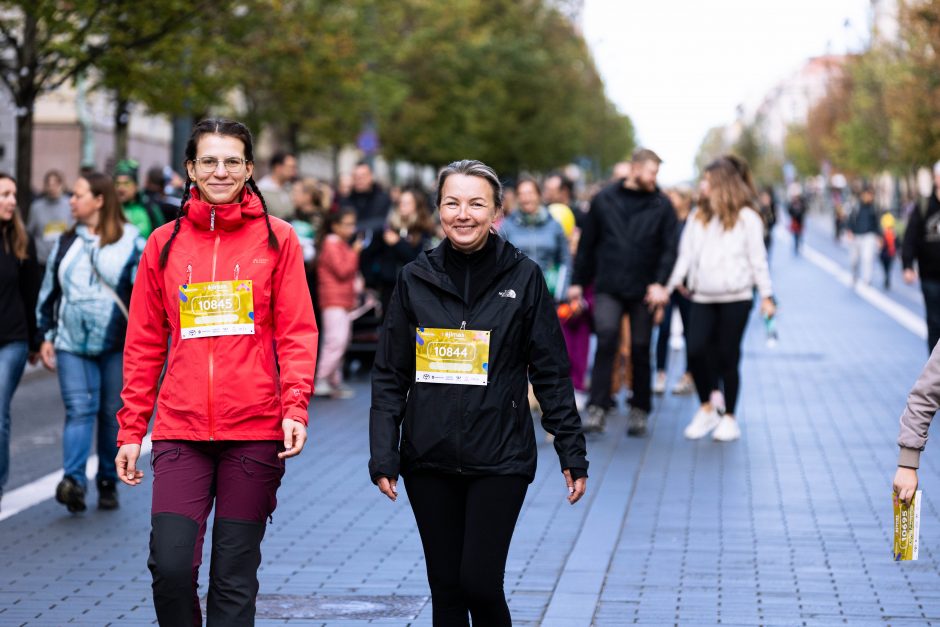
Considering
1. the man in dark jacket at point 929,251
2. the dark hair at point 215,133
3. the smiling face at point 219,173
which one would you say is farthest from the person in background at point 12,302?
the man in dark jacket at point 929,251

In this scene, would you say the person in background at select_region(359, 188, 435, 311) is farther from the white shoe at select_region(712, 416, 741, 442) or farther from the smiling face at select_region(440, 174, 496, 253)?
the smiling face at select_region(440, 174, 496, 253)

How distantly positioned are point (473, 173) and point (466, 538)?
1.04 m

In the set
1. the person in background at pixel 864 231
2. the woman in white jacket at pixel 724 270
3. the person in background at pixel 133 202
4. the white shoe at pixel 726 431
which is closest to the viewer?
the woman in white jacket at pixel 724 270

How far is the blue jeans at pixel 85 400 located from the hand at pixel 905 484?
4.84m

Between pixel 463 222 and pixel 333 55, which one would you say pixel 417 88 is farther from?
pixel 463 222

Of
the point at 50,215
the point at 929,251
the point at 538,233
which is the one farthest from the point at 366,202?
the point at 929,251

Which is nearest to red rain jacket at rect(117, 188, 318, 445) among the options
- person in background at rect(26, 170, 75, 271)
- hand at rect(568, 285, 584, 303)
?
hand at rect(568, 285, 584, 303)

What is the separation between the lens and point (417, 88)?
151ft

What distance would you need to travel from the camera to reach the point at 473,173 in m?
5.01

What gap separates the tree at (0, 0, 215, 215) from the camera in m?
17.0

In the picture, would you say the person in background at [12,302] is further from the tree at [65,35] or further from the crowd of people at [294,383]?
the tree at [65,35]

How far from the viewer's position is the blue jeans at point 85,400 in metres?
8.94

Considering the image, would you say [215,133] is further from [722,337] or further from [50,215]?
[50,215]

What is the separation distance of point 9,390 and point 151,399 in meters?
3.78
